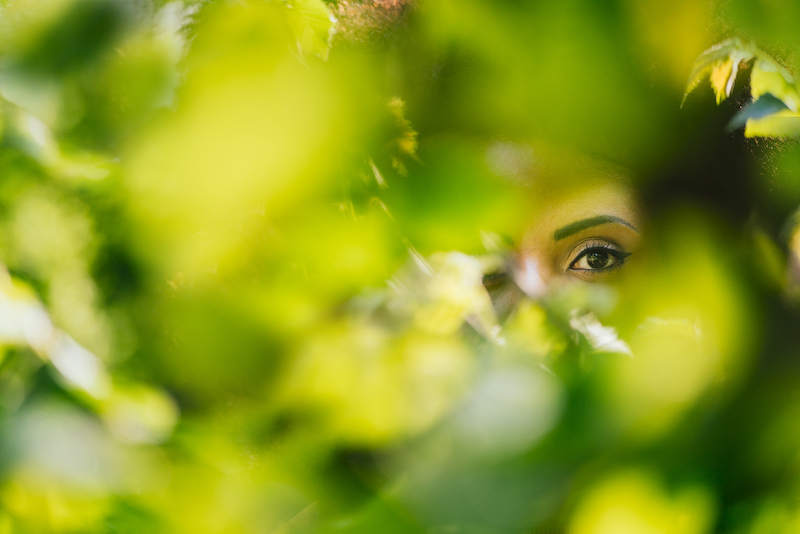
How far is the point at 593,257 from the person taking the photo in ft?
1.78

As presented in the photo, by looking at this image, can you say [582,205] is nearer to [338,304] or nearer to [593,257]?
[593,257]

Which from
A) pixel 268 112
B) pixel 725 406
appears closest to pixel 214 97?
pixel 268 112

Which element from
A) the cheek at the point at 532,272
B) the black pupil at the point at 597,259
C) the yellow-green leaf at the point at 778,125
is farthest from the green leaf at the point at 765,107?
the black pupil at the point at 597,259

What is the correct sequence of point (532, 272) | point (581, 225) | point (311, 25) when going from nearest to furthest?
1. point (311, 25)
2. point (532, 272)
3. point (581, 225)

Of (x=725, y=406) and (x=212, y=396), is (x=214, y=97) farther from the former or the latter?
(x=725, y=406)

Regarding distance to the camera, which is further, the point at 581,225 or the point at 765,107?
the point at 581,225

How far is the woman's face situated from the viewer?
343 mm

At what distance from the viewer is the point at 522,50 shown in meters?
0.21

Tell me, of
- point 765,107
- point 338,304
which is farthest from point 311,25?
point 765,107

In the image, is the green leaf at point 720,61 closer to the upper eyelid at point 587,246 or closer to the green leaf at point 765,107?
the green leaf at point 765,107

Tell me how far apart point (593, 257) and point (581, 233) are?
0.15ft

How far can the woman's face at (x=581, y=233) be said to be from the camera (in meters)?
0.34

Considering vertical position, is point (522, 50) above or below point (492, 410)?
above

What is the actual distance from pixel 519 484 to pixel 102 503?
0.50 ft
